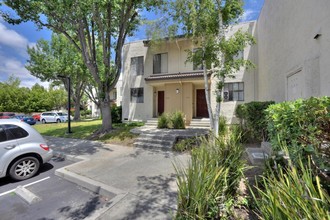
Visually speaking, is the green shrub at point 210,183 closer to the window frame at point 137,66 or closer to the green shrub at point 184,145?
the green shrub at point 184,145

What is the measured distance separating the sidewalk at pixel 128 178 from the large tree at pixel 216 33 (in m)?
2.72

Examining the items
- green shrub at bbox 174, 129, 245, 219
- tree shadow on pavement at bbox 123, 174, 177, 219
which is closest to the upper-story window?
tree shadow on pavement at bbox 123, 174, 177, 219

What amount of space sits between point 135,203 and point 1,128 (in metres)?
4.55

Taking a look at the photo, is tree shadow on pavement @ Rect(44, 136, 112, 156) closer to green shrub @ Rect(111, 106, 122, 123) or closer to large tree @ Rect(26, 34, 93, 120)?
green shrub @ Rect(111, 106, 122, 123)

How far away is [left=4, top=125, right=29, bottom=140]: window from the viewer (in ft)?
16.4

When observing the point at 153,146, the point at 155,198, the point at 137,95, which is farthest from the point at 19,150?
the point at 137,95

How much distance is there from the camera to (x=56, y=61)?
66.2 ft

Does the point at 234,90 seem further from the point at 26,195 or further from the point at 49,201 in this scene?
the point at 26,195

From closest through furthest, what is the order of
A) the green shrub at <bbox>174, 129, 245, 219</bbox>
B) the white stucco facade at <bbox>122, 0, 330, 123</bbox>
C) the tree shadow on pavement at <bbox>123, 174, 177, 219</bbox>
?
1. the green shrub at <bbox>174, 129, 245, 219</bbox>
2. the tree shadow on pavement at <bbox>123, 174, 177, 219</bbox>
3. the white stucco facade at <bbox>122, 0, 330, 123</bbox>

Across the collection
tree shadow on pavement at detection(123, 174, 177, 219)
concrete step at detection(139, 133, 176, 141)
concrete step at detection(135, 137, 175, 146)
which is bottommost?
tree shadow on pavement at detection(123, 174, 177, 219)

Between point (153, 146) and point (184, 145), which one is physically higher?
point (184, 145)

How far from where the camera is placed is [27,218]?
3.39m

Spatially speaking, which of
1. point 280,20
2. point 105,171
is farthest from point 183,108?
point 105,171

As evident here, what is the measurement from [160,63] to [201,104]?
522cm
